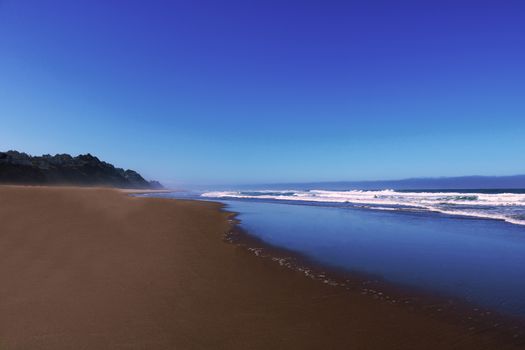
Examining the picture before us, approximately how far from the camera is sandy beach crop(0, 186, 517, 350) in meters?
3.48

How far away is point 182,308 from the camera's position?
430 cm

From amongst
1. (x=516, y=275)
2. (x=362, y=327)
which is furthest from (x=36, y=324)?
(x=516, y=275)

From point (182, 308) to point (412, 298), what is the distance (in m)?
4.13

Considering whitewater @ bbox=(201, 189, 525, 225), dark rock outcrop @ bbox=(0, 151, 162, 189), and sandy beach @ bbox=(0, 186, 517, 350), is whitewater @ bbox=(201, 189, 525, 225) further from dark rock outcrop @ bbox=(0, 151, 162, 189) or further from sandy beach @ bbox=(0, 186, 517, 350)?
dark rock outcrop @ bbox=(0, 151, 162, 189)

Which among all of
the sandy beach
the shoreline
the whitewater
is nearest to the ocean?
the shoreline

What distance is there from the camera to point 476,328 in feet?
12.9

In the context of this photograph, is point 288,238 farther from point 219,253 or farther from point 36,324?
point 36,324

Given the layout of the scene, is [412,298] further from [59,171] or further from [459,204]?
[59,171]

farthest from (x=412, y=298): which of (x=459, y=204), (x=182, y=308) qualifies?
(x=459, y=204)

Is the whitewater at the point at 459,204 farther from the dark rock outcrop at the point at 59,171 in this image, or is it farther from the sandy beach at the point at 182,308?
the dark rock outcrop at the point at 59,171

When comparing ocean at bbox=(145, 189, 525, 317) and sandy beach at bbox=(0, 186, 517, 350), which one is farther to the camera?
ocean at bbox=(145, 189, 525, 317)

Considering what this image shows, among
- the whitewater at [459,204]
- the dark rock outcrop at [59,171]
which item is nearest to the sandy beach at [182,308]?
the whitewater at [459,204]

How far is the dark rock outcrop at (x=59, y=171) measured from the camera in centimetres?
5700

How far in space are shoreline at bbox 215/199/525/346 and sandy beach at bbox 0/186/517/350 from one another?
0.21 meters
